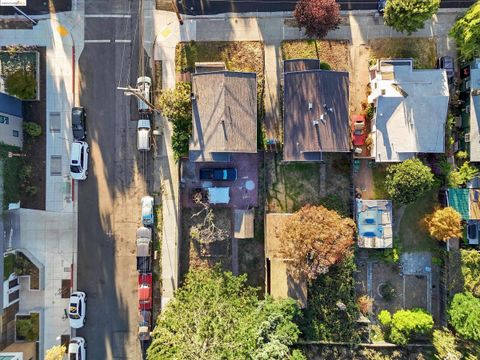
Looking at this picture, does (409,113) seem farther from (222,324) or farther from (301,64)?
(222,324)

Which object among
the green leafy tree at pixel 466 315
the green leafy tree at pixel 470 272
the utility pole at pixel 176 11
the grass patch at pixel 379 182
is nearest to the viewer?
the green leafy tree at pixel 466 315

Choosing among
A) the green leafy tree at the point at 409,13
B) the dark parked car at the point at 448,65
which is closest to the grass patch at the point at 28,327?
the green leafy tree at the point at 409,13

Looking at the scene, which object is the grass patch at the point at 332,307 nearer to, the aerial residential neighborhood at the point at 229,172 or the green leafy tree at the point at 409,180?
the aerial residential neighborhood at the point at 229,172

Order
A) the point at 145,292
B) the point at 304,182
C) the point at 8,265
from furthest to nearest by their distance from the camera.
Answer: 1. the point at 304,182
2. the point at 145,292
3. the point at 8,265

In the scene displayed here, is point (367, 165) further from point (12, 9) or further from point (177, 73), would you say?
point (12, 9)

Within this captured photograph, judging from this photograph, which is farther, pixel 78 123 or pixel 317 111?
pixel 78 123

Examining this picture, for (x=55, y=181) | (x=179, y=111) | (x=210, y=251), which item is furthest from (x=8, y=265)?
(x=179, y=111)
